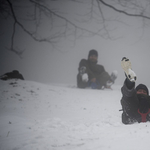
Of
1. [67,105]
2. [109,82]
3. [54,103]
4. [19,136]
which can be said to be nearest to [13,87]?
[54,103]

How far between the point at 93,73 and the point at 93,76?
291 millimetres

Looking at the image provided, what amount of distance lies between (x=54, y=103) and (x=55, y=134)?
105 inches

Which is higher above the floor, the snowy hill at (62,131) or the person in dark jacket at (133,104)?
the person in dark jacket at (133,104)

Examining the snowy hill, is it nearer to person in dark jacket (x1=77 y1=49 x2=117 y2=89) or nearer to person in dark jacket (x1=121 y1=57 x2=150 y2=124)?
person in dark jacket (x1=121 y1=57 x2=150 y2=124)

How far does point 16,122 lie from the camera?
2.65 meters

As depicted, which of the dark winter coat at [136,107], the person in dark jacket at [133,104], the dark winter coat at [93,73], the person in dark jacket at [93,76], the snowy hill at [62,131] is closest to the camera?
the snowy hill at [62,131]

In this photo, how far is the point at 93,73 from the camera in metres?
7.69

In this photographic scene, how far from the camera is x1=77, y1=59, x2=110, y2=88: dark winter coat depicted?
736cm

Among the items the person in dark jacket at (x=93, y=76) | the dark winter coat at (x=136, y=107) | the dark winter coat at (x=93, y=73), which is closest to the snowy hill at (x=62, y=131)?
the dark winter coat at (x=136, y=107)

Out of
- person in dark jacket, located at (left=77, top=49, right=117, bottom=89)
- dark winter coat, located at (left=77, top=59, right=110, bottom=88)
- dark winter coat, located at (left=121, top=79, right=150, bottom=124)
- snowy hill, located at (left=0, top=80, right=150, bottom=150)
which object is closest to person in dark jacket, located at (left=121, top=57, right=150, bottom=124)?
dark winter coat, located at (left=121, top=79, right=150, bottom=124)

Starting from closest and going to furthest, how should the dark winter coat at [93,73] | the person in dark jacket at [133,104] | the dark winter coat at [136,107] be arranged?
the person in dark jacket at [133,104] → the dark winter coat at [136,107] → the dark winter coat at [93,73]

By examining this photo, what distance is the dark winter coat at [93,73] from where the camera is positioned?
24.1 feet

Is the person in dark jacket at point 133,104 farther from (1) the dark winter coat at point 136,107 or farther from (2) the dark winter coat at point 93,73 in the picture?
(2) the dark winter coat at point 93,73

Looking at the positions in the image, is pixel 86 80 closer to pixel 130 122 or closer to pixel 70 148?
pixel 130 122
